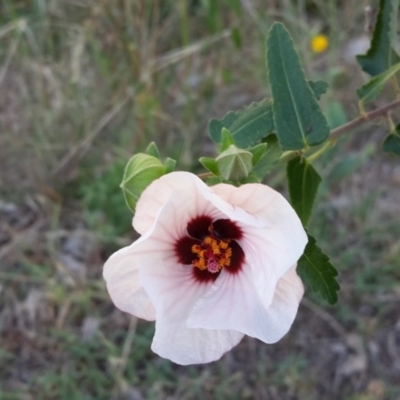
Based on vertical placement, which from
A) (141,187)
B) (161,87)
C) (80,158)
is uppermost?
(141,187)

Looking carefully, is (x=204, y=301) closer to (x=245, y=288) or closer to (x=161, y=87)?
(x=245, y=288)

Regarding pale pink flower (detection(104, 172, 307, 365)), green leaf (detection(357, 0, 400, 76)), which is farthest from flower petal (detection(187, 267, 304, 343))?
green leaf (detection(357, 0, 400, 76))

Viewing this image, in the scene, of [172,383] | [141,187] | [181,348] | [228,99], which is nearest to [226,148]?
[141,187]

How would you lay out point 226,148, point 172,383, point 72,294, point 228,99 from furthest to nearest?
point 228,99 < point 72,294 < point 172,383 < point 226,148

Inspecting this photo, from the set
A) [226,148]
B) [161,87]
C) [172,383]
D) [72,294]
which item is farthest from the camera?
[161,87]

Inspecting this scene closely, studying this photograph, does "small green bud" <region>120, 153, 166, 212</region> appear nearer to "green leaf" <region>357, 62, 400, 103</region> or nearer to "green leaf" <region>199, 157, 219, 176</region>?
"green leaf" <region>199, 157, 219, 176</region>

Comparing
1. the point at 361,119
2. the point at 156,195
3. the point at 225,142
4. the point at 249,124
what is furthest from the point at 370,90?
the point at 156,195

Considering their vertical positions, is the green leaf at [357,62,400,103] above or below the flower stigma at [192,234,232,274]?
above
